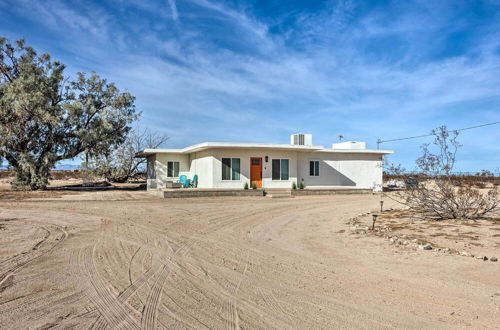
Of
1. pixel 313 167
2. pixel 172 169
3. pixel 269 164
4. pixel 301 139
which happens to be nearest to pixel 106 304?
pixel 269 164

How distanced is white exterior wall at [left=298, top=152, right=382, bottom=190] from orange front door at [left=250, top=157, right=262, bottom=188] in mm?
2969

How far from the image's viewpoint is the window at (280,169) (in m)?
23.0

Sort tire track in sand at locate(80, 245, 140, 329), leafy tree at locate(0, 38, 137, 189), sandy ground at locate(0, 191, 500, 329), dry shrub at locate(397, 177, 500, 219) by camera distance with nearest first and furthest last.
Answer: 1. tire track in sand at locate(80, 245, 140, 329)
2. sandy ground at locate(0, 191, 500, 329)
3. dry shrub at locate(397, 177, 500, 219)
4. leafy tree at locate(0, 38, 137, 189)

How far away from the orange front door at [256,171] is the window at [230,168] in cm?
87

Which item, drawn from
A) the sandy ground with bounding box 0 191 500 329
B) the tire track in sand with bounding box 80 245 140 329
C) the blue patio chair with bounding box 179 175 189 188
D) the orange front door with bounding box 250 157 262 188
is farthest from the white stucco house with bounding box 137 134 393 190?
the tire track in sand with bounding box 80 245 140 329

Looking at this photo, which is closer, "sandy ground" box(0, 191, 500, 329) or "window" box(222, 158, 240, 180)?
"sandy ground" box(0, 191, 500, 329)

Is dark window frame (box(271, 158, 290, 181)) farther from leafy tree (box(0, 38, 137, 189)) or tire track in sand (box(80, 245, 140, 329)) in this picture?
tire track in sand (box(80, 245, 140, 329))

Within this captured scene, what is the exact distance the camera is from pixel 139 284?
4898 millimetres

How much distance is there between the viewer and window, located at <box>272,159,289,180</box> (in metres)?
23.0

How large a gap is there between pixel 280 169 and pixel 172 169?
7.71m

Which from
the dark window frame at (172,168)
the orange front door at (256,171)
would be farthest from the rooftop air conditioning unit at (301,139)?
the dark window frame at (172,168)

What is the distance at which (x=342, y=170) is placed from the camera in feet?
83.5

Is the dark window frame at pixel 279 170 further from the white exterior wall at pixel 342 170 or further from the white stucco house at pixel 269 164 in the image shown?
the white exterior wall at pixel 342 170

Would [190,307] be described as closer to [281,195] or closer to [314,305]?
[314,305]
